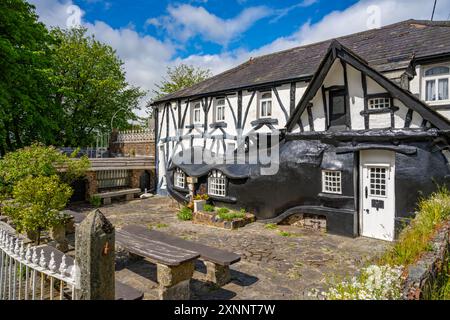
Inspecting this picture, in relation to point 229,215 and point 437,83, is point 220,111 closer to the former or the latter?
point 229,215

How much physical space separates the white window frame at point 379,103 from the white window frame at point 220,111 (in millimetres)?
7621

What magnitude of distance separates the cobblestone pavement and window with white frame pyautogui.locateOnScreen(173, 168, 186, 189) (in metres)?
2.90

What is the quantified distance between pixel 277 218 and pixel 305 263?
372 cm

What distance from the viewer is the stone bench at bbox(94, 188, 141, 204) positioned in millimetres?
15391

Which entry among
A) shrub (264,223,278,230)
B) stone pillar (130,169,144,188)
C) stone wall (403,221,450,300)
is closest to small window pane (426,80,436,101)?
stone wall (403,221,450,300)

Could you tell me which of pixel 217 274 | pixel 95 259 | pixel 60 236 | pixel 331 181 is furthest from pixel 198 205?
pixel 95 259

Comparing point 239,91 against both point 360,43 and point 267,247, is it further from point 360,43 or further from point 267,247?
point 267,247

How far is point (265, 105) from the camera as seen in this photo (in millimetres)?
13500

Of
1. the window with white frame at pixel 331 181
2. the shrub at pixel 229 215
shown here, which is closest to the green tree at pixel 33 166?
the shrub at pixel 229 215

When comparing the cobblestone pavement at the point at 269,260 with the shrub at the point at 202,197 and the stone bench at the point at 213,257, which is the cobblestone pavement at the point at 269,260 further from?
the shrub at the point at 202,197

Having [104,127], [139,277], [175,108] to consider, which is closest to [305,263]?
[139,277]

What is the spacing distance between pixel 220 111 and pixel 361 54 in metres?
7.16

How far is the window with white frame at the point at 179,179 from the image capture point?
47.0 feet

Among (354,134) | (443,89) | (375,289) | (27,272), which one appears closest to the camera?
(375,289)
